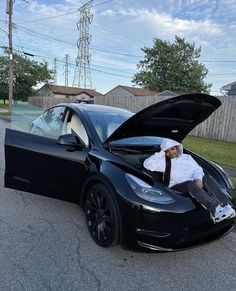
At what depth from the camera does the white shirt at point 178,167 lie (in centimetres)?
336

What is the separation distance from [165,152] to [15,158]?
2.26 metres

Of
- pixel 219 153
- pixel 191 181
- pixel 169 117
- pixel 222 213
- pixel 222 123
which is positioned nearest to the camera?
pixel 222 213

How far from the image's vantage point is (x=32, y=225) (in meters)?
3.86

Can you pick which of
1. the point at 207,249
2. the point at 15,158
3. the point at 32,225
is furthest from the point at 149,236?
the point at 15,158

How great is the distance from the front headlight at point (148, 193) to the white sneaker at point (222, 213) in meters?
0.46

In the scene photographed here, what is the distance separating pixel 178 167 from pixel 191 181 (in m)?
0.28

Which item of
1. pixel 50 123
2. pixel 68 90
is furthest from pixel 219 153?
pixel 68 90

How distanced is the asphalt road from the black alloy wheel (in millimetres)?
140

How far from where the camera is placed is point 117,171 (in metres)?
3.23

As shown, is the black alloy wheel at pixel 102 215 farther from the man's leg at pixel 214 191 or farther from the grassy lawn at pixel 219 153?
the grassy lawn at pixel 219 153

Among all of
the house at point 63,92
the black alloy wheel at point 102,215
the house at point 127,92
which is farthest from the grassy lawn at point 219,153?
the house at point 63,92

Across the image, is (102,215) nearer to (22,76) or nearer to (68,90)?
(22,76)

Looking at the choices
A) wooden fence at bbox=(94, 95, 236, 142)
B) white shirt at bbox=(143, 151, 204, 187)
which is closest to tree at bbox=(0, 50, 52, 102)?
wooden fence at bbox=(94, 95, 236, 142)

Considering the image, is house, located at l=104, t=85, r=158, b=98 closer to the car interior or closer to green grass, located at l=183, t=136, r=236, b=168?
green grass, located at l=183, t=136, r=236, b=168
